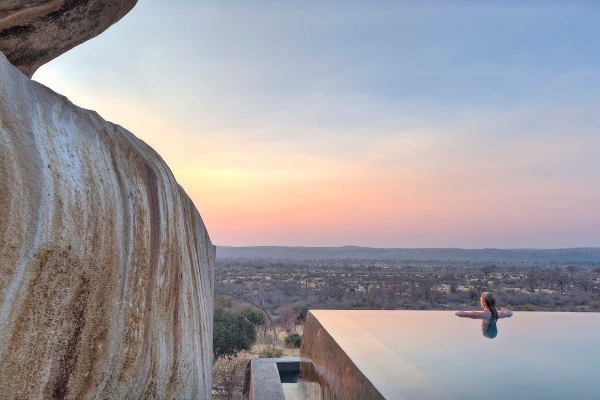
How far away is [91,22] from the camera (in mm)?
2822

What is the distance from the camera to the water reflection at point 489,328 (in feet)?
17.4


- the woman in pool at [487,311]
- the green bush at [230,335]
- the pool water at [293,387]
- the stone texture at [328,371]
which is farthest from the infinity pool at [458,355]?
the green bush at [230,335]

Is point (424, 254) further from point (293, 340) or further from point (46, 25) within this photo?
point (46, 25)

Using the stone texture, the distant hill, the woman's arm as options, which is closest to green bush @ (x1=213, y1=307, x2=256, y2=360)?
the stone texture

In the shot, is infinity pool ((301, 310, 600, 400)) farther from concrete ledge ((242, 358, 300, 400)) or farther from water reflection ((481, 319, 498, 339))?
concrete ledge ((242, 358, 300, 400))

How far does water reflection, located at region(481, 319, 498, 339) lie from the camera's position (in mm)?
5298

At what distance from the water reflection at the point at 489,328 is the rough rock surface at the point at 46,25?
5.92m

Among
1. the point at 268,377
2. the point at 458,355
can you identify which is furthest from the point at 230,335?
the point at 458,355

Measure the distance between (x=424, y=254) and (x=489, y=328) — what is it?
97.0 m

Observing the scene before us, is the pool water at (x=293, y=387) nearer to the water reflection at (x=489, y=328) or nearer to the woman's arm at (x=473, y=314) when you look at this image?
the water reflection at (x=489, y=328)

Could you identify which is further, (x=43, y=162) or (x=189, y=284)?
(x=189, y=284)

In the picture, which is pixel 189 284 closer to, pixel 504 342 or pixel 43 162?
pixel 43 162

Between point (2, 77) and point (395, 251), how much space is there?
356 ft

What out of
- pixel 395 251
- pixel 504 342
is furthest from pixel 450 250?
pixel 504 342
